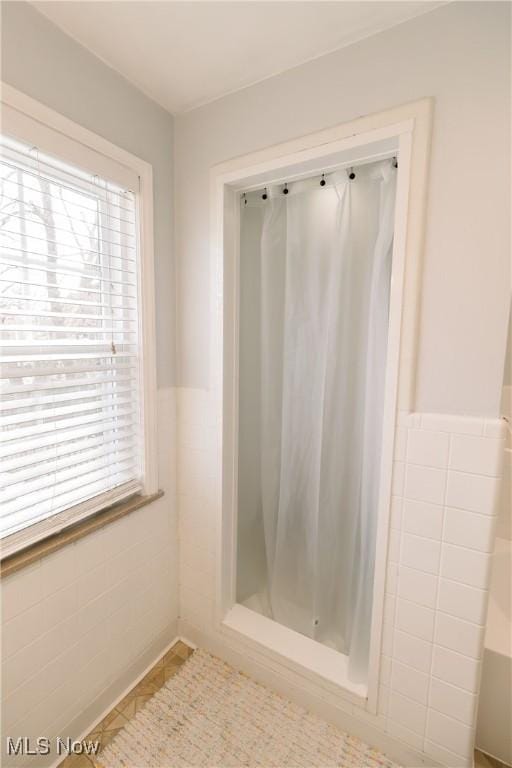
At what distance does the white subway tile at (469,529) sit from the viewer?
105 cm

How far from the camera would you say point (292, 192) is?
151 centimetres

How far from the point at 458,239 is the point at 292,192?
766mm

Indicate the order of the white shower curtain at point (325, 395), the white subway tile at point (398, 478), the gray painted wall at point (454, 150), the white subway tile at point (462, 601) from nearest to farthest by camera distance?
the gray painted wall at point (454, 150) < the white subway tile at point (462, 601) < the white subway tile at point (398, 478) < the white shower curtain at point (325, 395)

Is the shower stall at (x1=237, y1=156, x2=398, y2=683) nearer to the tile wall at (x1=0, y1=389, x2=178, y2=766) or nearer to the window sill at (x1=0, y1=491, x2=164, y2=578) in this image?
the tile wall at (x1=0, y1=389, x2=178, y2=766)

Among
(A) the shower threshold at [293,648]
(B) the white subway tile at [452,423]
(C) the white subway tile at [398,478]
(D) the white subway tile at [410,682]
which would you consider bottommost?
(A) the shower threshold at [293,648]

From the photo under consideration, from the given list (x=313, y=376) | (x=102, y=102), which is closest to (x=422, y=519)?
→ (x=313, y=376)

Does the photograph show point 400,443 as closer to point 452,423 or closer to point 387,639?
point 452,423

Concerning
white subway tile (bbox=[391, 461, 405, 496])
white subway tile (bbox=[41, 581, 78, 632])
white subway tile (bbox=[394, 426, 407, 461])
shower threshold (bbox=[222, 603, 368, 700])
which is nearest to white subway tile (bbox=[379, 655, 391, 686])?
shower threshold (bbox=[222, 603, 368, 700])

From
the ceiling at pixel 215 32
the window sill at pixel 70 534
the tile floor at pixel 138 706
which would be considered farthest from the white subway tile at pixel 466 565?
the ceiling at pixel 215 32

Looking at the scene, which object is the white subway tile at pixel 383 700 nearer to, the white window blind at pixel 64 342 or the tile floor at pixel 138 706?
the tile floor at pixel 138 706

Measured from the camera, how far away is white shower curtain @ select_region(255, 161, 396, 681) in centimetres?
138

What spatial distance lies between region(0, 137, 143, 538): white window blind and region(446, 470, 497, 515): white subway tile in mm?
1211

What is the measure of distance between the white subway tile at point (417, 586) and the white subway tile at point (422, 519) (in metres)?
0.14

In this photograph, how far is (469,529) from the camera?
108 centimetres
